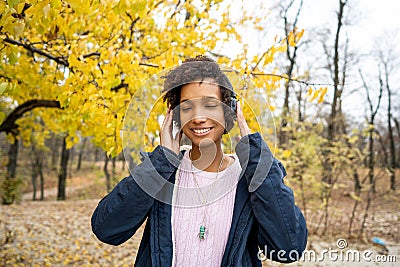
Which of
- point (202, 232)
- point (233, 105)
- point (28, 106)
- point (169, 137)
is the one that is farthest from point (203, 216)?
point (28, 106)

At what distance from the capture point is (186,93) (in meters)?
1.27

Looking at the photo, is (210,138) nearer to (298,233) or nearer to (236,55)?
(298,233)

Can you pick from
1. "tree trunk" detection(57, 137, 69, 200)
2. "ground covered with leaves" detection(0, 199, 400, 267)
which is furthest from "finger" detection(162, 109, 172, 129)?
"tree trunk" detection(57, 137, 69, 200)

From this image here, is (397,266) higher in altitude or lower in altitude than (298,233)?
lower

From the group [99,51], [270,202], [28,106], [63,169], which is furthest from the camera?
[63,169]

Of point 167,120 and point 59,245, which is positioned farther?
point 59,245

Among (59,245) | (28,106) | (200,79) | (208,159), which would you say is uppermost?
(28,106)

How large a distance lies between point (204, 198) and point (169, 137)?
29 cm

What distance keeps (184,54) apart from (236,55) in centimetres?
55

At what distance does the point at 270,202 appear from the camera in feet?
4.04

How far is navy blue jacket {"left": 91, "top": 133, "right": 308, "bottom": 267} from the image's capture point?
1.24 meters

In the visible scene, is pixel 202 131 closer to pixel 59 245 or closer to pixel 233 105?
pixel 233 105

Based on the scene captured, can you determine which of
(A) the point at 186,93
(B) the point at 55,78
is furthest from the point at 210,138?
(B) the point at 55,78

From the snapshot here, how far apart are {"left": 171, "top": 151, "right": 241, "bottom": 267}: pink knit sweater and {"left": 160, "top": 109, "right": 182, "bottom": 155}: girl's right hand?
0.14 m
